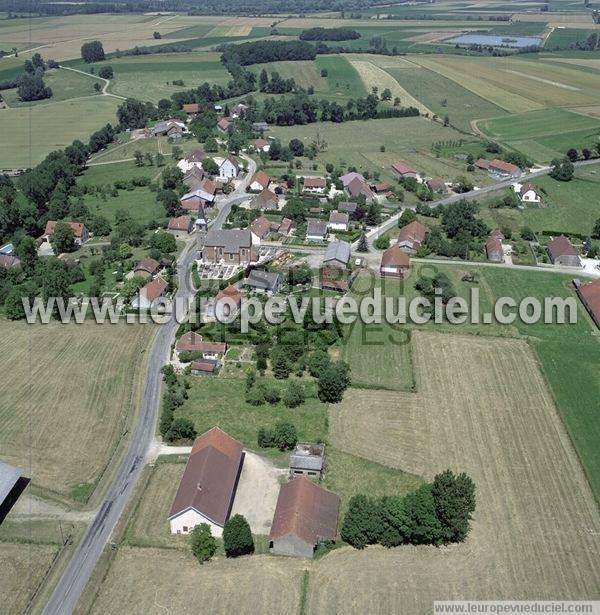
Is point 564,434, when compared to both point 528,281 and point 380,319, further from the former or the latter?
point 528,281

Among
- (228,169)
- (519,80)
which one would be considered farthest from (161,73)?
(519,80)

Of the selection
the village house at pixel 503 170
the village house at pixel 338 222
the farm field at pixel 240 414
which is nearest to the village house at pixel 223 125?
the village house at pixel 338 222

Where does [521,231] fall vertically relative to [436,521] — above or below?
below

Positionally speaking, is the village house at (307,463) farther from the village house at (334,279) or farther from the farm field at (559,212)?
the farm field at (559,212)

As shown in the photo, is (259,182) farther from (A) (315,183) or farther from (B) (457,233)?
(B) (457,233)

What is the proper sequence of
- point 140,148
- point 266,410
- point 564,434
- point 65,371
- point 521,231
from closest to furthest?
point 564,434 → point 266,410 → point 65,371 → point 521,231 → point 140,148

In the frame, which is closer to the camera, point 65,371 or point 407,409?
point 407,409

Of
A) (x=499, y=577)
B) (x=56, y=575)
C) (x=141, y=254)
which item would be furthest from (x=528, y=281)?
(x=56, y=575)
